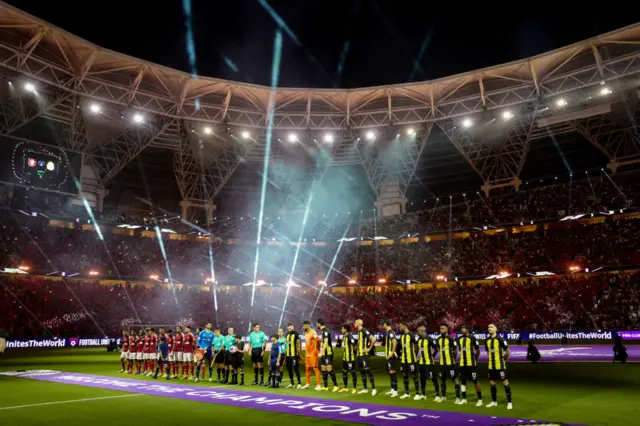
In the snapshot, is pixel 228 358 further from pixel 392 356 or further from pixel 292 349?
pixel 392 356

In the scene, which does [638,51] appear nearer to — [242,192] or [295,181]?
[295,181]

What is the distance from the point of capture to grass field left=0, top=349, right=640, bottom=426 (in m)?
10.8

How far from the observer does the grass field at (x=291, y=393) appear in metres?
10.8

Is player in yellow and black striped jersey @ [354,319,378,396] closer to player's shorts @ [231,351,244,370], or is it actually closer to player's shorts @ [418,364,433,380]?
player's shorts @ [418,364,433,380]

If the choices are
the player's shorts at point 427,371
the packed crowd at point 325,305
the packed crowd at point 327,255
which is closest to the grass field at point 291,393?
the player's shorts at point 427,371

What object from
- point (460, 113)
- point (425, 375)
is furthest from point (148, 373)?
point (460, 113)

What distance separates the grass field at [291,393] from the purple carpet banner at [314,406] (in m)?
0.50

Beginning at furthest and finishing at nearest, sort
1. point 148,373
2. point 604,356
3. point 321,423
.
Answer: point 604,356 < point 148,373 < point 321,423

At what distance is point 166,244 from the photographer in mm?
51406

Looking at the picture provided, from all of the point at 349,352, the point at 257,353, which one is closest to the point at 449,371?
the point at 349,352

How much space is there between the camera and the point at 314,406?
1260cm

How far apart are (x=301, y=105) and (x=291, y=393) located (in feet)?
107

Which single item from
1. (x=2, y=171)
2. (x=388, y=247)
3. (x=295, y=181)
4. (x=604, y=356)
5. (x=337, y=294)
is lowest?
(x=604, y=356)

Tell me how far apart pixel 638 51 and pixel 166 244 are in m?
43.0
